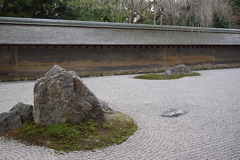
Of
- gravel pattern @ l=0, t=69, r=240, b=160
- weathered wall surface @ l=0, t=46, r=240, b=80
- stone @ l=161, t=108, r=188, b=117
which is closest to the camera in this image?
gravel pattern @ l=0, t=69, r=240, b=160

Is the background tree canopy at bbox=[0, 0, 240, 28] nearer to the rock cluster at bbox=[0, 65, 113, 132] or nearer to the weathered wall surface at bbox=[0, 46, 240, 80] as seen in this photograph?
the weathered wall surface at bbox=[0, 46, 240, 80]

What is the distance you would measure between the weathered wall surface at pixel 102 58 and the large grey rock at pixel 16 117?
9.21m

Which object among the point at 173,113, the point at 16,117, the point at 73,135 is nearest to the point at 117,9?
the point at 173,113

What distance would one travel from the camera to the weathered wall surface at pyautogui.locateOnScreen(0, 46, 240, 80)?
12.9m

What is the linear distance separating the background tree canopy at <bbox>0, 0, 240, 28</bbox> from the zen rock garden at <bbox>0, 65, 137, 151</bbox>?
16337mm

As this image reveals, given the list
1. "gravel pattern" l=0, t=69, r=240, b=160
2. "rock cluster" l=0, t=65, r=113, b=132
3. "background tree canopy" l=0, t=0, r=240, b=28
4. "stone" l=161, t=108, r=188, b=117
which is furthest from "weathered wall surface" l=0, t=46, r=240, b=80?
"stone" l=161, t=108, r=188, b=117

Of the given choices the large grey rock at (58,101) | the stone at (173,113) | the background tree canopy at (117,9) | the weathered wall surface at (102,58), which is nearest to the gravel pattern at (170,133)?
the stone at (173,113)

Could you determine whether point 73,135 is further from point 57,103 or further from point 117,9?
point 117,9

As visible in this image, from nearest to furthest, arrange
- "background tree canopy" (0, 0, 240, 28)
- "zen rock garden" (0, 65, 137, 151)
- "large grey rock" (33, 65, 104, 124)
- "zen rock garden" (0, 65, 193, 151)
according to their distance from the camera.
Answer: "zen rock garden" (0, 65, 193, 151) → "zen rock garden" (0, 65, 137, 151) → "large grey rock" (33, 65, 104, 124) → "background tree canopy" (0, 0, 240, 28)

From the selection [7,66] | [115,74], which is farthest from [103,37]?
[7,66]

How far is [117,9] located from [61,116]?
18947mm

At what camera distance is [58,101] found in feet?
14.0

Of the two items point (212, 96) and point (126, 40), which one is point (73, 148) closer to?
point (212, 96)

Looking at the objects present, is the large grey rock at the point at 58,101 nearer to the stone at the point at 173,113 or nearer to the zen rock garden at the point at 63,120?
the zen rock garden at the point at 63,120
